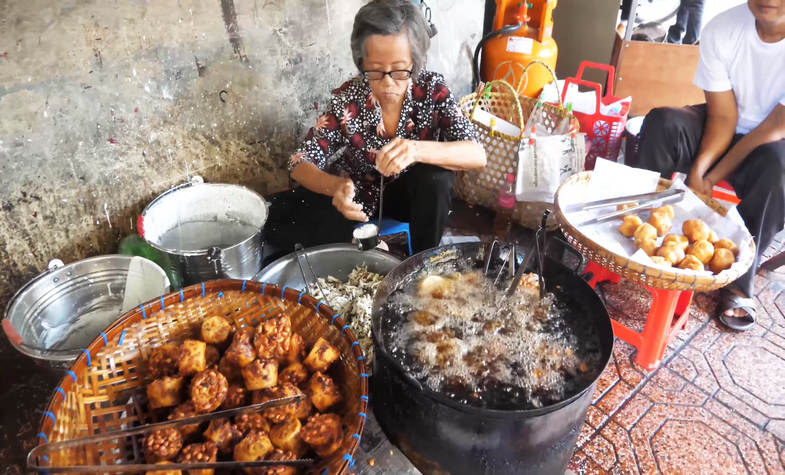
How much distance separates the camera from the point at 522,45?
399 centimetres

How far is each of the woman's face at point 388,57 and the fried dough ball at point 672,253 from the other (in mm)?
1439

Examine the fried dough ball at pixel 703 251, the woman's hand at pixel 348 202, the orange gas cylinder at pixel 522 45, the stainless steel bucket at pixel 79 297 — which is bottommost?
the stainless steel bucket at pixel 79 297

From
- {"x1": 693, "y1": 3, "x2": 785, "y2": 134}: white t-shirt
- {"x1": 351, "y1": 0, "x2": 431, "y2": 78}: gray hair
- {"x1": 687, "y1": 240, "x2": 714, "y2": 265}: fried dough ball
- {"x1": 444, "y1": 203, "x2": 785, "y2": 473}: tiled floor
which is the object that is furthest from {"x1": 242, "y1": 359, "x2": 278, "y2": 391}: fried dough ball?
{"x1": 693, "y1": 3, "x2": 785, "y2": 134}: white t-shirt

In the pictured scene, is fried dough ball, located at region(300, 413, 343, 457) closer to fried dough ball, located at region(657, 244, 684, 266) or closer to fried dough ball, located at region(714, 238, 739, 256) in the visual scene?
fried dough ball, located at region(657, 244, 684, 266)

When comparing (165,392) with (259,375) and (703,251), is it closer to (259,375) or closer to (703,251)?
(259,375)

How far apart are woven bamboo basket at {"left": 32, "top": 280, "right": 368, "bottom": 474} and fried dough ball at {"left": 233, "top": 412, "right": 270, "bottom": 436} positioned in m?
0.19

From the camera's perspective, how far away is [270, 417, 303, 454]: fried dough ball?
1.42 m

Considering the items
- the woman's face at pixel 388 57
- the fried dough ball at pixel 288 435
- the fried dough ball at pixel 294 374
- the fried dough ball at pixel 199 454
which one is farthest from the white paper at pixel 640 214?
the fried dough ball at pixel 199 454

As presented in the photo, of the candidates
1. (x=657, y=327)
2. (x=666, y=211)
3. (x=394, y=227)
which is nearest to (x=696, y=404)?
(x=657, y=327)

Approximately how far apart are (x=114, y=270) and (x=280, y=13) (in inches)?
64.7

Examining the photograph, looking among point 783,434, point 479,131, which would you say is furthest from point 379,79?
point 783,434

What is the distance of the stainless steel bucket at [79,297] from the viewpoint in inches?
81.2

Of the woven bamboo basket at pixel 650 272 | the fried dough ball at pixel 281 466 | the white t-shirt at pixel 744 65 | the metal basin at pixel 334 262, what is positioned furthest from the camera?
the white t-shirt at pixel 744 65

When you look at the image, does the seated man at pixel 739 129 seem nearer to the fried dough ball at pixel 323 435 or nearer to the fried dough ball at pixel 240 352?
the fried dough ball at pixel 323 435
